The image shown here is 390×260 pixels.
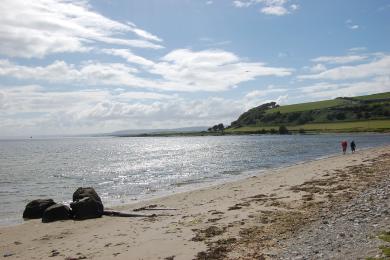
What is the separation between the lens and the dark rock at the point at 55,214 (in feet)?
84.9

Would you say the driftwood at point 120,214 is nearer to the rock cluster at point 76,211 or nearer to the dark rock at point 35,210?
the rock cluster at point 76,211

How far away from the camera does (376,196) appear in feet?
66.2

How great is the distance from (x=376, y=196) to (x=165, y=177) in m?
35.4

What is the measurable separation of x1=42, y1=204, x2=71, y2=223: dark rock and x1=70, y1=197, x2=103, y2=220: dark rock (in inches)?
22.9

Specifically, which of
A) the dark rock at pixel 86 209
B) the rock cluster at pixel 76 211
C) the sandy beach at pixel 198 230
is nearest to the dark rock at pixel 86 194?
the rock cluster at pixel 76 211

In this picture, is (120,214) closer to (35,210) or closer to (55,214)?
(55,214)

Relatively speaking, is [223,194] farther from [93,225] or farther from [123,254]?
[123,254]

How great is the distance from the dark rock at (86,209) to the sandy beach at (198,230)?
716 mm

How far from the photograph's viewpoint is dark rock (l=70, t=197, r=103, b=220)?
25.9 meters

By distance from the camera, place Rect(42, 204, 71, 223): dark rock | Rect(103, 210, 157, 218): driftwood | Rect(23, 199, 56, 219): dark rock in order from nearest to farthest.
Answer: Rect(103, 210, 157, 218): driftwood
Rect(42, 204, 71, 223): dark rock
Rect(23, 199, 56, 219): dark rock

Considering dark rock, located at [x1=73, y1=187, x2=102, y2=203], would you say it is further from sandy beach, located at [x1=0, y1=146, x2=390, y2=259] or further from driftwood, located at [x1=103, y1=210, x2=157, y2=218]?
sandy beach, located at [x1=0, y1=146, x2=390, y2=259]

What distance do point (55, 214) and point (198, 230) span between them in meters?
11.8

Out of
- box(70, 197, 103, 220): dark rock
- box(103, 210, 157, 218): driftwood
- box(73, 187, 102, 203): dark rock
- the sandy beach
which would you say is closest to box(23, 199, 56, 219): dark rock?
the sandy beach

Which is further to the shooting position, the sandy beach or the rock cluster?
the rock cluster
